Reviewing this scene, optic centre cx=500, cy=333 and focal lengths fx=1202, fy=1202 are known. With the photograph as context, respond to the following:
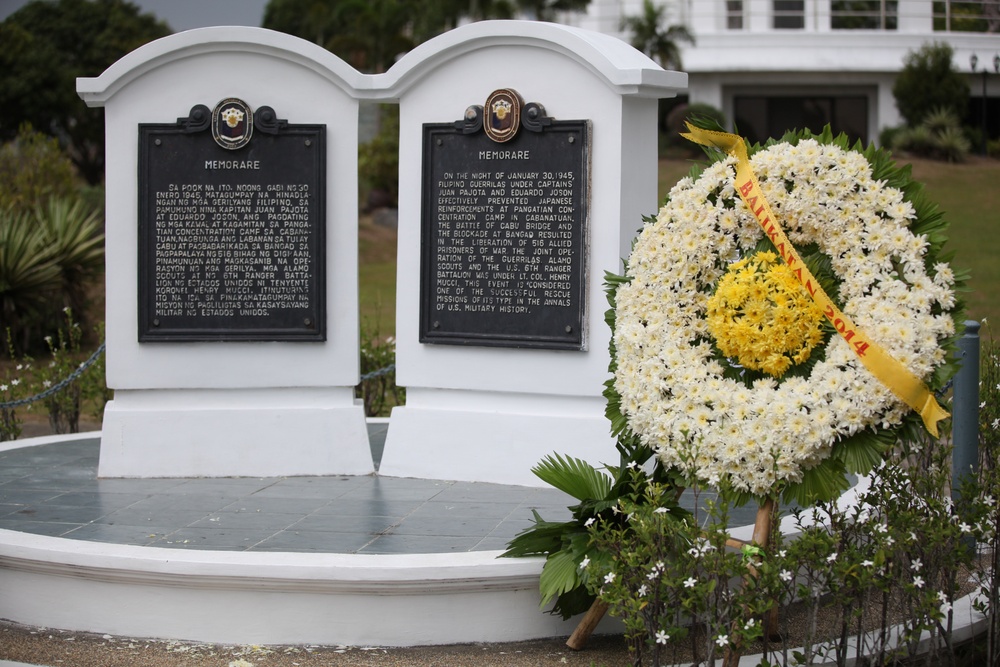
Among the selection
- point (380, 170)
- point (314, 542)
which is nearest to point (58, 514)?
point (314, 542)

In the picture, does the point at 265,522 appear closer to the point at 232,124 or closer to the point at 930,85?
the point at 232,124

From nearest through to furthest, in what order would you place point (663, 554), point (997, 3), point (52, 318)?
point (663, 554)
point (52, 318)
point (997, 3)

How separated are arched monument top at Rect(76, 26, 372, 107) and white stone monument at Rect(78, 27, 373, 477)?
1 cm

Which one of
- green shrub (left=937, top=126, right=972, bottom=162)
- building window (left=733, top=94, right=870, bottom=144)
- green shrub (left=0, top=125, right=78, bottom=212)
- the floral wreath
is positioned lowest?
the floral wreath

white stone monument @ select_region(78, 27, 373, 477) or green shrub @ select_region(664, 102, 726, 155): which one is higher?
green shrub @ select_region(664, 102, 726, 155)

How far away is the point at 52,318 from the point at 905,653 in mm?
14601

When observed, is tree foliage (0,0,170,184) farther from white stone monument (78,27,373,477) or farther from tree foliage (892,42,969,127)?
white stone monument (78,27,373,477)

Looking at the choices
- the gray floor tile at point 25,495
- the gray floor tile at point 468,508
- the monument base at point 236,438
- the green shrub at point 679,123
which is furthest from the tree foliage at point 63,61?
the gray floor tile at point 468,508

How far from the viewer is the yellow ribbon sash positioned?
467cm

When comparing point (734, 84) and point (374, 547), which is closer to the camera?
point (374, 547)

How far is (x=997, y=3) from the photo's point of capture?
131 feet

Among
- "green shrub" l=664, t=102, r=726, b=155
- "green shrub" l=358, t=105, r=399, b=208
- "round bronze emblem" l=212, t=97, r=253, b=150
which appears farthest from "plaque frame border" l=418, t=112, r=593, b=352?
"green shrub" l=664, t=102, r=726, b=155

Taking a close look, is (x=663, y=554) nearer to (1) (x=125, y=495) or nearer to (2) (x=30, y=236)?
(1) (x=125, y=495)

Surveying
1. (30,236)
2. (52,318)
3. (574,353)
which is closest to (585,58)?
(574,353)
